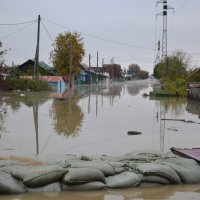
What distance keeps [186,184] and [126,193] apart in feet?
3.73

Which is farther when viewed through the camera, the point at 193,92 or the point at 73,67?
the point at 73,67

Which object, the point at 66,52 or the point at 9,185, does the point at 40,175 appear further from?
the point at 66,52

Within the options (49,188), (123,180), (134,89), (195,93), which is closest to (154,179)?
(123,180)

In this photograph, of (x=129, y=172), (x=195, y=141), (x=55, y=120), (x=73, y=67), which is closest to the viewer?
(x=129, y=172)

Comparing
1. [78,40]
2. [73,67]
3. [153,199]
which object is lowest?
[153,199]

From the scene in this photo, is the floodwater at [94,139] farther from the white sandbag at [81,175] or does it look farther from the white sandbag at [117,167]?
the white sandbag at [117,167]

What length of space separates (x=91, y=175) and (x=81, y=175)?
0.15 meters

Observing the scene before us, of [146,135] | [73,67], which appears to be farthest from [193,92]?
[146,135]

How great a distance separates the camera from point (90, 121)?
17.0 m

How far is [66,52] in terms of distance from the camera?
55438mm

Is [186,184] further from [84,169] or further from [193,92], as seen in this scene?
[193,92]

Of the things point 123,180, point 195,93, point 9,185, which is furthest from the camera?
point 195,93

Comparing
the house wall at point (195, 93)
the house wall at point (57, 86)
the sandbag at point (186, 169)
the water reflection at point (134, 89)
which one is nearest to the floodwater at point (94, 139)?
the sandbag at point (186, 169)

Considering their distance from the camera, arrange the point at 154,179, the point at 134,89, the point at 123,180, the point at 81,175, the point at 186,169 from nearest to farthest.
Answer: the point at 81,175 < the point at 123,180 < the point at 154,179 < the point at 186,169 < the point at 134,89
